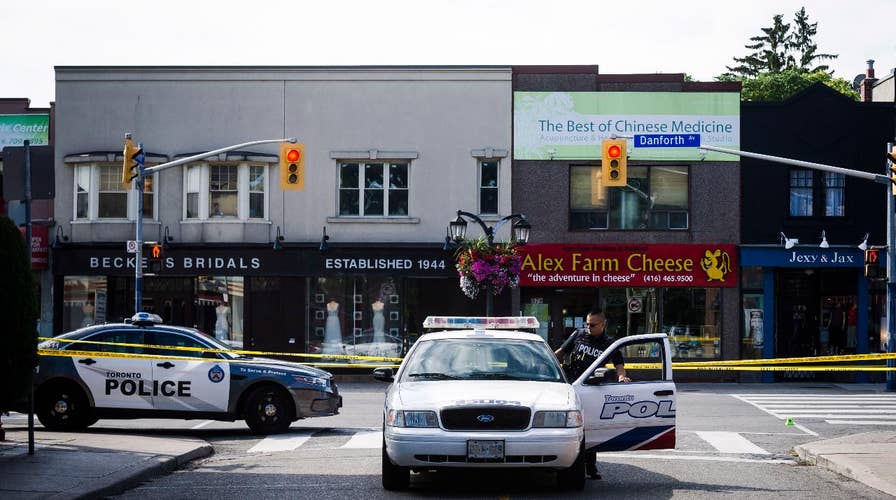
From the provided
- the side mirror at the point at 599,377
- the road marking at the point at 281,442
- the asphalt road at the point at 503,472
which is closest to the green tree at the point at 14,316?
the asphalt road at the point at 503,472

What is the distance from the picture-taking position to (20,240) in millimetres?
13016

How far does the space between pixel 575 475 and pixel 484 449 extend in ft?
3.63

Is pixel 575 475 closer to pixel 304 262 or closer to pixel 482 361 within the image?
pixel 482 361

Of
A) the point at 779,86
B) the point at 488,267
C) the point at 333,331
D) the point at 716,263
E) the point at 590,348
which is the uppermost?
the point at 779,86

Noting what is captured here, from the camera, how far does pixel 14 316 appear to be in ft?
42.0

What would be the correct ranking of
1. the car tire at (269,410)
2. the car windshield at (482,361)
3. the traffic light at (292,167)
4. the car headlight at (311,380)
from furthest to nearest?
the traffic light at (292,167) → the car tire at (269,410) → the car headlight at (311,380) → the car windshield at (482,361)

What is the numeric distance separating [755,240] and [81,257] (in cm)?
1926

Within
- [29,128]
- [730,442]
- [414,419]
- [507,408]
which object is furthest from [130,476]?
[29,128]

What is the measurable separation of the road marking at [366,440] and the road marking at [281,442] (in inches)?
26.9

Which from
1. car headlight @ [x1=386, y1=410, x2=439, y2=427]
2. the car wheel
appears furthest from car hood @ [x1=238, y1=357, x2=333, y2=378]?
car headlight @ [x1=386, y1=410, x2=439, y2=427]

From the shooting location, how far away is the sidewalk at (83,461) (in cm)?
1126

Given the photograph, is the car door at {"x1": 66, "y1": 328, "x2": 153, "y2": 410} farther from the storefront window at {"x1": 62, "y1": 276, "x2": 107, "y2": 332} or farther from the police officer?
the storefront window at {"x1": 62, "y1": 276, "x2": 107, "y2": 332}

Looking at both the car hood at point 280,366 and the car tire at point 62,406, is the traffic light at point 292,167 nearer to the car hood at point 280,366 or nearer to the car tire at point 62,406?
the car hood at point 280,366

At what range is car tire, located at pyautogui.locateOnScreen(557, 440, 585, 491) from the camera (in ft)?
37.3
